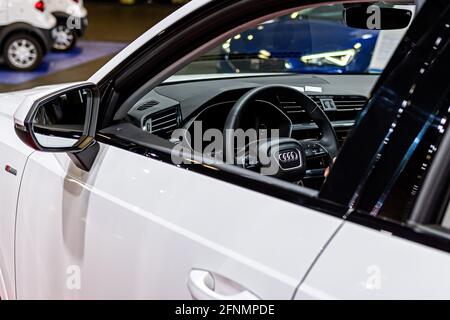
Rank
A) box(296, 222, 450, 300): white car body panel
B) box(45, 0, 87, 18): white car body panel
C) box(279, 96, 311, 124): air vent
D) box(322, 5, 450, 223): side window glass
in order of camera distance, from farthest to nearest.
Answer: box(45, 0, 87, 18): white car body panel
box(279, 96, 311, 124): air vent
box(322, 5, 450, 223): side window glass
box(296, 222, 450, 300): white car body panel

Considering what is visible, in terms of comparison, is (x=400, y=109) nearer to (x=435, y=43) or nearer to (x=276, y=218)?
(x=435, y=43)

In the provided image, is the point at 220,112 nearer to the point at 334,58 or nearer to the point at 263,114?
the point at 263,114

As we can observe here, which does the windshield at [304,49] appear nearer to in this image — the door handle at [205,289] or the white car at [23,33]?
the door handle at [205,289]

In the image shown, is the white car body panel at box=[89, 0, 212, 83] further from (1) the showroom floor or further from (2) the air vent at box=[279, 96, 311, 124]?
(1) the showroom floor

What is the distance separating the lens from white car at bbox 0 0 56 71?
26.1ft

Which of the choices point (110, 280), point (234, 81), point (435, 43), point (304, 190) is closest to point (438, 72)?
point (435, 43)

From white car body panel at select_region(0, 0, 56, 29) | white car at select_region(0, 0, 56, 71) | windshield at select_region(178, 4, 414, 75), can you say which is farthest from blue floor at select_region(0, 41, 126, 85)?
windshield at select_region(178, 4, 414, 75)

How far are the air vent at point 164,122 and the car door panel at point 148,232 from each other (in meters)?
0.26

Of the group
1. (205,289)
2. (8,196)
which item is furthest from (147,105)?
(205,289)

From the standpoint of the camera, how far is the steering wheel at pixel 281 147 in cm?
174

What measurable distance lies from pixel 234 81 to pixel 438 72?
56.4 inches

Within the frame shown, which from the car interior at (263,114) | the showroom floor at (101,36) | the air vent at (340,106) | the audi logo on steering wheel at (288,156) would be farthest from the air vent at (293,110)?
the showroom floor at (101,36)

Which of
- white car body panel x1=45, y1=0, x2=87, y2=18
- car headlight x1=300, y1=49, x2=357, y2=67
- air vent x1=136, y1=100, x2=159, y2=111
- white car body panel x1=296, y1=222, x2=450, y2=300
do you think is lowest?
car headlight x1=300, y1=49, x2=357, y2=67
